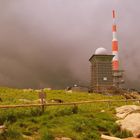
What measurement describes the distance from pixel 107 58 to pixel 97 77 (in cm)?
1088

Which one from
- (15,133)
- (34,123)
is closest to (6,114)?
(34,123)

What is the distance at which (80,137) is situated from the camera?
15445 mm

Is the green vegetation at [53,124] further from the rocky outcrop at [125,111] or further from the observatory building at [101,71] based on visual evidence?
the observatory building at [101,71]

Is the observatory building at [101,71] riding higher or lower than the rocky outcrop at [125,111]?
higher

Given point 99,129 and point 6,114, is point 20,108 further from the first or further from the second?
point 99,129

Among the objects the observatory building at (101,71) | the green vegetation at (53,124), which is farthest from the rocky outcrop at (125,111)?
the observatory building at (101,71)

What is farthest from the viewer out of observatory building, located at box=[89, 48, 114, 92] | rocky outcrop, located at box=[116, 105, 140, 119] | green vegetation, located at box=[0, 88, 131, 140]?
observatory building, located at box=[89, 48, 114, 92]

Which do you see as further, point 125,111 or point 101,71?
point 101,71

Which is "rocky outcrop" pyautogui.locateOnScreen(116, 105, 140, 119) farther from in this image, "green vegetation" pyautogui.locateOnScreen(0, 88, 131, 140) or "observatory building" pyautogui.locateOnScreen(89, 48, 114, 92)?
"observatory building" pyautogui.locateOnScreen(89, 48, 114, 92)

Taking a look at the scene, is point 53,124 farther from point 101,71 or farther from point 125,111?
point 101,71

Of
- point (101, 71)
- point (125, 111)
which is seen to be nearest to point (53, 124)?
point (125, 111)

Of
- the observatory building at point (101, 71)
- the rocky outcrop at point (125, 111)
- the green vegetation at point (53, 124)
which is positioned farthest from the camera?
the observatory building at point (101, 71)

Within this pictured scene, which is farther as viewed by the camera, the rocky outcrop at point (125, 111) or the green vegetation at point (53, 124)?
the rocky outcrop at point (125, 111)

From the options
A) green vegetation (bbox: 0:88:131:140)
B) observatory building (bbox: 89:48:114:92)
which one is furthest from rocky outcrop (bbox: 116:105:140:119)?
observatory building (bbox: 89:48:114:92)
